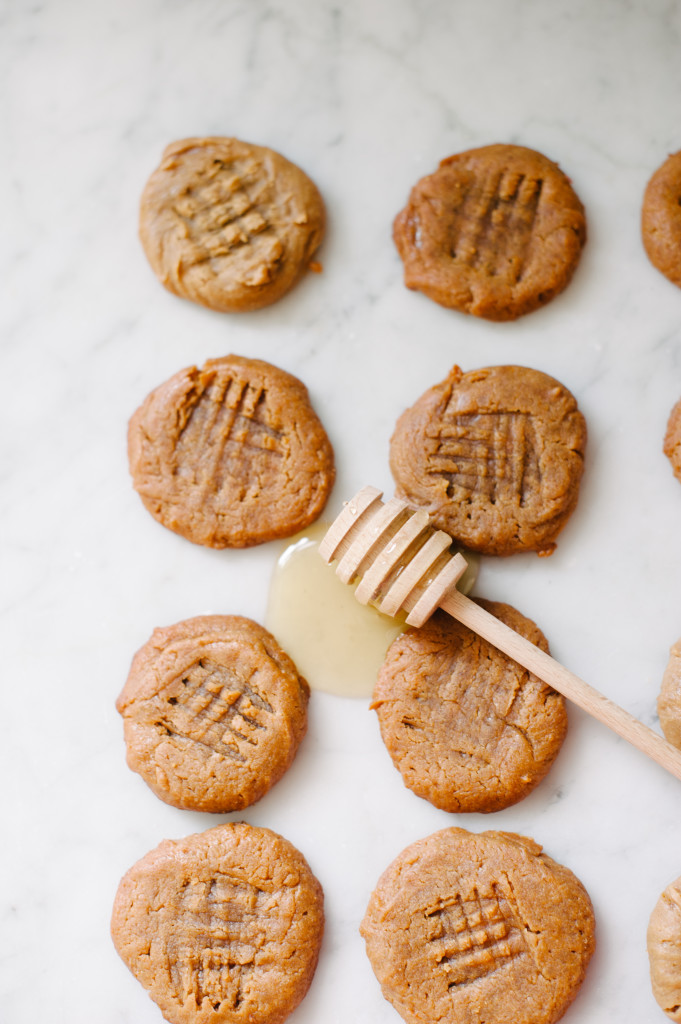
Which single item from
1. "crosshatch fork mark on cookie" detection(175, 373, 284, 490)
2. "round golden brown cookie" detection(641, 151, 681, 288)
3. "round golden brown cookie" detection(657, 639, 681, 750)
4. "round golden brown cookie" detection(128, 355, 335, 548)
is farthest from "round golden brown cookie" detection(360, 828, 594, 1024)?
"round golden brown cookie" detection(641, 151, 681, 288)

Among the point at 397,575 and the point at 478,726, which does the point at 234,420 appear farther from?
the point at 478,726

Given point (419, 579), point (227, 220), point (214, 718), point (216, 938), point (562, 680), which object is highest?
point (227, 220)

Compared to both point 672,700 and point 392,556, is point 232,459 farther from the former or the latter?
point 672,700

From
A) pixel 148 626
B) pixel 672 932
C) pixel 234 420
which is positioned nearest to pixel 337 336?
pixel 234 420

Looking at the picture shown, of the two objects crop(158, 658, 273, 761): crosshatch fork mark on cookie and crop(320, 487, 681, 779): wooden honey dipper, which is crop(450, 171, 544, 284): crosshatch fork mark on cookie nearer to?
crop(320, 487, 681, 779): wooden honey dipper

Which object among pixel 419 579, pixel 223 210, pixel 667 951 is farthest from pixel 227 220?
pixel 667 951

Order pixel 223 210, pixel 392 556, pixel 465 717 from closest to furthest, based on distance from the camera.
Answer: pixel 392 556 < pixel 465 717 < pixel 223 210
